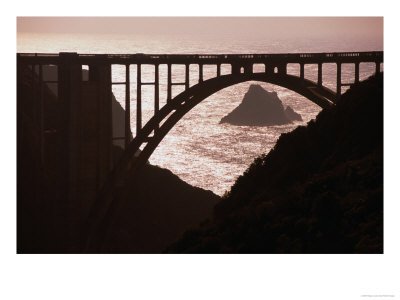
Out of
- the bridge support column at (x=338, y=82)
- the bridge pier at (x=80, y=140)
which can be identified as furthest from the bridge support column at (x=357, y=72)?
the bridge pier at (x=80, y=140)

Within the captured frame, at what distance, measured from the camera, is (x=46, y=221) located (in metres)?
51.4

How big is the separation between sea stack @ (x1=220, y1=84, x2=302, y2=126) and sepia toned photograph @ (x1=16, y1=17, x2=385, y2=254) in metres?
3.57

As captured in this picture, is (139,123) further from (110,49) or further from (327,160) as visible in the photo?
(327,160)

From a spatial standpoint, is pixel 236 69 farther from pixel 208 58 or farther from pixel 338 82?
pixel 338 82

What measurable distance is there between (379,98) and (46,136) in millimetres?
21145

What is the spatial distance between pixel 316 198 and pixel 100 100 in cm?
2467

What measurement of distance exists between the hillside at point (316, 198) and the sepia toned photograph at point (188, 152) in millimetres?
65

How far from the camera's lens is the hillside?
2917 centimetres

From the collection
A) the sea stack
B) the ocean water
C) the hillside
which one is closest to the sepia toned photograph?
the hillside

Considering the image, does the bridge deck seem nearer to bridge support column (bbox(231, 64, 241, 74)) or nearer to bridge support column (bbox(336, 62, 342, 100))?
bridge support column (bbox(336, 62, 342, 100))

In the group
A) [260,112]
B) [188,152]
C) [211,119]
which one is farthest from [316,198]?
[260,112]

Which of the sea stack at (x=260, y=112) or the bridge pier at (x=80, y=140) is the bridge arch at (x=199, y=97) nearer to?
the bridge pier at (x=80, y=140)

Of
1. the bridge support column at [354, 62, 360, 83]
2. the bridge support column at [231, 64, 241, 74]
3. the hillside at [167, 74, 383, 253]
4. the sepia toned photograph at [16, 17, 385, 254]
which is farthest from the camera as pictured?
the bridge support column at [231, 64, 241, 74]
